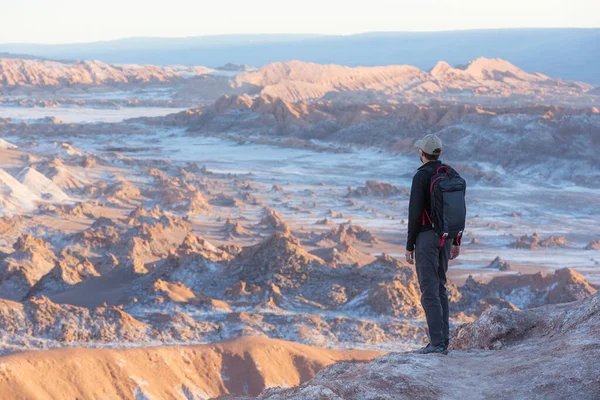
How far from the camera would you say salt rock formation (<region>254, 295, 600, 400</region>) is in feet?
11.7

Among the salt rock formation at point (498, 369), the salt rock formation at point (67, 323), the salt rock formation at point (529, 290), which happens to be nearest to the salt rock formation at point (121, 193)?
the salt rock formation at point (529, 290)

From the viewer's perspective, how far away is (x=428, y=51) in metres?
153

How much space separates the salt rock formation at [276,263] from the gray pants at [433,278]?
27.2 ft

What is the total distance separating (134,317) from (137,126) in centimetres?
3586

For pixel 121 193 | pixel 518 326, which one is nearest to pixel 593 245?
pixel 121 193

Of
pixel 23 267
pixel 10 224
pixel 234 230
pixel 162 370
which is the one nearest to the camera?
pixel 162 370

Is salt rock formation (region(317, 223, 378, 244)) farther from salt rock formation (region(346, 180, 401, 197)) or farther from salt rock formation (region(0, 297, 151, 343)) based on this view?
salt rock formation (region(0, 297, 151, 343))

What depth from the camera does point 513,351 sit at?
452 centimetres

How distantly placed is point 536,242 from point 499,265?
3.41 m

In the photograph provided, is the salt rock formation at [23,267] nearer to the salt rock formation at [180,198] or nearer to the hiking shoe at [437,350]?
Result: the salt rock formation at [180,198]

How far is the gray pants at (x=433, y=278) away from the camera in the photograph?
14.1 ft

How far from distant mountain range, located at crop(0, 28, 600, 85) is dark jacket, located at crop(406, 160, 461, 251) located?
103 metres

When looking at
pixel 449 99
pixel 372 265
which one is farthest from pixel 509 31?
pixel 372 265

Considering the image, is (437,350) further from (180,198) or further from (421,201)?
(180,198)
